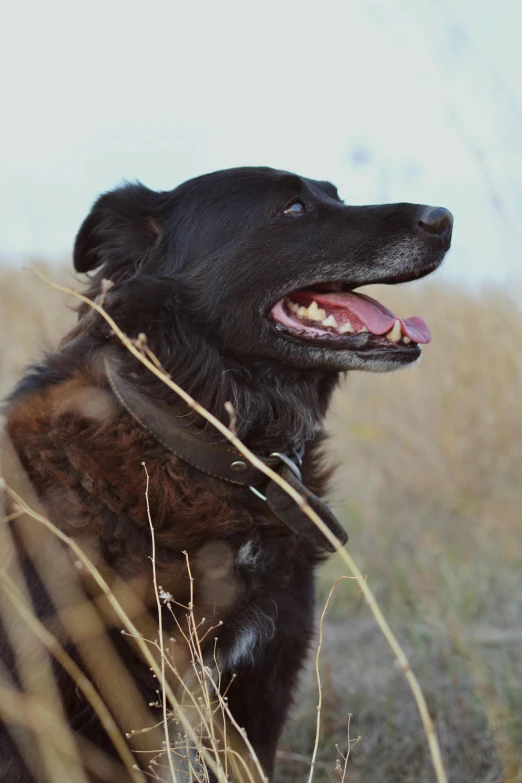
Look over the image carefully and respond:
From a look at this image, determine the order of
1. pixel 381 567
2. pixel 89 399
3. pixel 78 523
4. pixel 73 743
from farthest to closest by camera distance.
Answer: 1. pixel 381 567
2. pixel 89 399
3. pixel 78 523
4. pixel 73 743

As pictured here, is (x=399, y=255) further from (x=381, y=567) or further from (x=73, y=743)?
(x=381, y=567)

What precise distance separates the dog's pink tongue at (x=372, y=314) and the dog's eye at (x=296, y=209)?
324 millimetres

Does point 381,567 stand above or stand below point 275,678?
below

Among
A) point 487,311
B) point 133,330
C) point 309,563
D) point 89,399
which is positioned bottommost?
point 309,563

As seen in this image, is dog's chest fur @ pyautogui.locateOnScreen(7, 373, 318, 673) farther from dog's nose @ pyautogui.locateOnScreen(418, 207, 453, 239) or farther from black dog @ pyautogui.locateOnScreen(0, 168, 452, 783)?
dog's nose @ pyautogui.locateOnScreen(418, 207, 453, 239)

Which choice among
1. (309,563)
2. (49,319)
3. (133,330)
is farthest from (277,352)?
(49,319)

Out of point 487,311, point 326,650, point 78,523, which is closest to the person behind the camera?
point 78,523

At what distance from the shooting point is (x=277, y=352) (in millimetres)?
2719

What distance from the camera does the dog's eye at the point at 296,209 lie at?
9.40 ft

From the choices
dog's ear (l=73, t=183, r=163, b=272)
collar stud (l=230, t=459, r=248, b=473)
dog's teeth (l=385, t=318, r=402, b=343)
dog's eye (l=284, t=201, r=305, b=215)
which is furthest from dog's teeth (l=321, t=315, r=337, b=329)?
dog's ear (l=73, t=183, r=163, b=272)

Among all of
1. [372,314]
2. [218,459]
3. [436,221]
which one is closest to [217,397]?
[218,459]

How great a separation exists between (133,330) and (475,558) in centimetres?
281

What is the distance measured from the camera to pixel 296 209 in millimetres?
2881

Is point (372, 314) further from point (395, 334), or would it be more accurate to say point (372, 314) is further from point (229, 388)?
point (229, 388)
